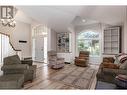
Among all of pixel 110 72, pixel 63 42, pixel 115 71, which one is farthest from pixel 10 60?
pixel 63 42

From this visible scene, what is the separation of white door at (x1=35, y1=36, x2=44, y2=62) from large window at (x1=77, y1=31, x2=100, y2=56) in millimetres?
2482

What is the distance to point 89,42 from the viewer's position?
8430 millimetres

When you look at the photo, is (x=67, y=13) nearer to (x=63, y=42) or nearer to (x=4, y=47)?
(x=4, y=47)

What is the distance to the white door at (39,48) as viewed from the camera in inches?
337

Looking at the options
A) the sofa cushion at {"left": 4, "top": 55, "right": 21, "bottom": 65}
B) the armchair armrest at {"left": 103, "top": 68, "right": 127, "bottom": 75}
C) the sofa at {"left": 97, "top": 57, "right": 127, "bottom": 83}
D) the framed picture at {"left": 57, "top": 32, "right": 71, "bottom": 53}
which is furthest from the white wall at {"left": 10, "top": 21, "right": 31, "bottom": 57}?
the armchair armrest at {"left": 103, "top": 68, "right": 127, "bottom": 75}

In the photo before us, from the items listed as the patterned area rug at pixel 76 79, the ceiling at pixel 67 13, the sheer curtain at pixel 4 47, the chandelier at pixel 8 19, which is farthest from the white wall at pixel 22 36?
the patterned area rug at pixel 76 79

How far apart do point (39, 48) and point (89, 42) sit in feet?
11.0

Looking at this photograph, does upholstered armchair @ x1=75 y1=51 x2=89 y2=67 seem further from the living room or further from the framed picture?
the framed picture

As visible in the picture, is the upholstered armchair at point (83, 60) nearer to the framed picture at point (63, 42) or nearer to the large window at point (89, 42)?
the large window at point (89, 42)

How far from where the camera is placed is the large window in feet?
26.6

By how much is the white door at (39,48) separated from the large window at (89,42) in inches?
97.7
